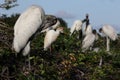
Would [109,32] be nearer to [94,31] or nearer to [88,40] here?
[94,31]

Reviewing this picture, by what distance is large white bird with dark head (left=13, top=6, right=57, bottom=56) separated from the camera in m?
10.6

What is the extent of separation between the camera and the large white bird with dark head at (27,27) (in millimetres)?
10621

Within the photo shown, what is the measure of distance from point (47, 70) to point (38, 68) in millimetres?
168

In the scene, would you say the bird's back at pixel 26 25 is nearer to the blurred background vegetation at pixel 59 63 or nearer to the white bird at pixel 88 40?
the blurred background vegetation at pixel 59 63

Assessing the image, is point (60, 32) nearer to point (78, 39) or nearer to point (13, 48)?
point (78, 39)

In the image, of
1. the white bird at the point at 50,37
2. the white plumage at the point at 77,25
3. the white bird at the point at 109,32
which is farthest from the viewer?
the white plumage at the point at 77,25

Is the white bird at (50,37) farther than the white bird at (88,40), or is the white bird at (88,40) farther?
the white bird at (88,40)

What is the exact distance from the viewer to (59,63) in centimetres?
1183

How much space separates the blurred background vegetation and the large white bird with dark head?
328 mm

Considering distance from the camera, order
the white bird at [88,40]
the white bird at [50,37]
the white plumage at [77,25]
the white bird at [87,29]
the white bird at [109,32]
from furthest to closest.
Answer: the white plumage at [77,25], the white bird at [109,32], the white bird at [87,29], the white bird at [88,40], the white bird at [50,37]

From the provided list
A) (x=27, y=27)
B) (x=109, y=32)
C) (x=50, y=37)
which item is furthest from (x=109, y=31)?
(x=27, y=27)

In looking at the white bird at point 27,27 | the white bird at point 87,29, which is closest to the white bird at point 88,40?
the white bird at point 87,29

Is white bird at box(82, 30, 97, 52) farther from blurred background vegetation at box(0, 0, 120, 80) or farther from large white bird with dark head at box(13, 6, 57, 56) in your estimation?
large white bird with dark head at box(13, 6, 57, 56)

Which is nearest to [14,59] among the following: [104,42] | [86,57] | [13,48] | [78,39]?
[13,48]
